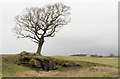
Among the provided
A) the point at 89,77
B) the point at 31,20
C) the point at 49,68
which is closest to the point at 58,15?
the point at 31,20

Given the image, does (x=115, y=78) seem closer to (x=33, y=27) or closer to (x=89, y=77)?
(x=89, y=77)

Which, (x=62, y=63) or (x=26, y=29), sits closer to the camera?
(x=62, y=63)

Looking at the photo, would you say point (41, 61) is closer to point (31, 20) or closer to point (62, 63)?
point (62, 63)

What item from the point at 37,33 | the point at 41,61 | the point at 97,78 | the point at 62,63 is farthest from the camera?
the point at 37,33

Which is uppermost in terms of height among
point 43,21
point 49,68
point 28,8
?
point 28,8

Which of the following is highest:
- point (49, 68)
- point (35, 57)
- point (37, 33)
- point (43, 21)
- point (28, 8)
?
point (28, 8)

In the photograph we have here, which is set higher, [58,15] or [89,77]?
[58,15]

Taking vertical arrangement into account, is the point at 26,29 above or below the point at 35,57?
above

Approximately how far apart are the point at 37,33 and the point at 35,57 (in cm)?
1332

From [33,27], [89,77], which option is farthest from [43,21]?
[89,77]

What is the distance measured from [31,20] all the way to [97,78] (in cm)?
3637

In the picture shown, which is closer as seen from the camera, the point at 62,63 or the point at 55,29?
the point at 62,63

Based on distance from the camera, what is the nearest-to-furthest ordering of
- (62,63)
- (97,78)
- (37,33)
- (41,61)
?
(97,78)
(41,61)
(62,63)
(37,33)

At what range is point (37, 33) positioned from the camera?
48844 millimetres
